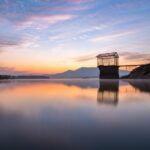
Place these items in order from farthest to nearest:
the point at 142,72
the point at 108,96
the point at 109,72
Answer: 1. the point at 142,72
2. the point at 109,72
3. the point at 108,96

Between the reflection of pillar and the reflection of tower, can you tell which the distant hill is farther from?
the reflection of tower

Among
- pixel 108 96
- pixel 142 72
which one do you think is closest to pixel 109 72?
pixel 142 72

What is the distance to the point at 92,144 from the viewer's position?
4.48 metres

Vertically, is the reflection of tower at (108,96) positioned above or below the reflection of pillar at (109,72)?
below

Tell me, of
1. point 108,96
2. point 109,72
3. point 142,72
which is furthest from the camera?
point 142,72

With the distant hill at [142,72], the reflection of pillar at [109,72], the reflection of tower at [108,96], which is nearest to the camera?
the reflection of tower at [108,96]

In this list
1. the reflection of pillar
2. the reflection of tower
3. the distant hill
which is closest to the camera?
the reflection of tower

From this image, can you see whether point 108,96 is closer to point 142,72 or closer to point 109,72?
point 109,72

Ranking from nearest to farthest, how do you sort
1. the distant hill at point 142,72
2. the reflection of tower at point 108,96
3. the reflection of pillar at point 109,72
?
the reflection of tower at point 108,96, the reflection of pillar at point 109,72, the distant hill at point 142,72

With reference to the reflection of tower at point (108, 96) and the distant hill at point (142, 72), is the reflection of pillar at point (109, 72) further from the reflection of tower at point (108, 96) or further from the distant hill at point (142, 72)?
the reflection of tower at point (108, 96)

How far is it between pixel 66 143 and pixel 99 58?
3290 inches

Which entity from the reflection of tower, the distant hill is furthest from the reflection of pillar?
the reflection of tower

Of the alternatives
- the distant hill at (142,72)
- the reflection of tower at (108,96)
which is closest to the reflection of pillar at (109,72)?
the distant hill at (142,72)

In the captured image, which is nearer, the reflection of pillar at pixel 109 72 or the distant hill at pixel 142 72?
the reflection of pillar at pixel 109 72
